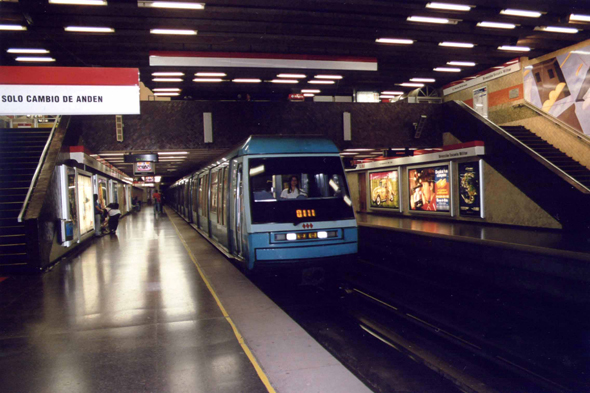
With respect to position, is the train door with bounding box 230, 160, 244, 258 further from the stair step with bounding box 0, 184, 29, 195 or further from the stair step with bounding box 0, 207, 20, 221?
the stair step with bounding box 0, 184, 29, 195

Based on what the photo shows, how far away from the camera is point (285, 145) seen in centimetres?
838

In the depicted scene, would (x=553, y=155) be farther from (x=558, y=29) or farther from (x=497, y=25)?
(x=497, y=25)

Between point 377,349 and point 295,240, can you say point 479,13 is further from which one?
point 377,349

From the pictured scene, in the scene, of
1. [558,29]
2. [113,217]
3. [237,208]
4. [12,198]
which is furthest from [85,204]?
[558,29]

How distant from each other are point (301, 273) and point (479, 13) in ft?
27.4

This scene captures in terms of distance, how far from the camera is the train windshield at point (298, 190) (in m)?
7.86

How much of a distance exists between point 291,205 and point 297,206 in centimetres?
11

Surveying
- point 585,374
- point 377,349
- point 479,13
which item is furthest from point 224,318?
point 479,13

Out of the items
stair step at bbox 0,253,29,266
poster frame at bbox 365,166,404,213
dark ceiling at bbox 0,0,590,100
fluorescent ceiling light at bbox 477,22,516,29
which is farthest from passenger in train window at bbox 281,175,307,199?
poster frame at bbox 365,166,404,213

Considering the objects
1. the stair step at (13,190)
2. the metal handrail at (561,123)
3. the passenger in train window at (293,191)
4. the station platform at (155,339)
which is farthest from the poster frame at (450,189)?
the stair step at (13,190)

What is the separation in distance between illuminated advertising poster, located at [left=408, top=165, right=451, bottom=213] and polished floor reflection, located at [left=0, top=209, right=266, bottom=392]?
37.3ft

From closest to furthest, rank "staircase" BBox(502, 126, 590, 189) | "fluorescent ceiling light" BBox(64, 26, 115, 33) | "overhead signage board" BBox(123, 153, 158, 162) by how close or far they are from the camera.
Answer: "fluorescent ceiling light" BBox(64, 26, 115, 33) → "staircase" BBox(502, 126, 590, 189) → "overhead signage board" BBox(123, 153, 158, 162)

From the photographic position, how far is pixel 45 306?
265 inches

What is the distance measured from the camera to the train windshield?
786 cm
